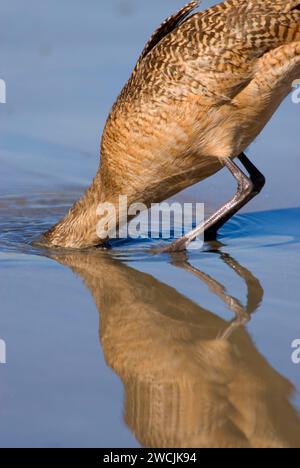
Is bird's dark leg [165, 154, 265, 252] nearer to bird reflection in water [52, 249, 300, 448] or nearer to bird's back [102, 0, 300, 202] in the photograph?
bird's back [102, 0, 300, 202]

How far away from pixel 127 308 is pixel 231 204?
1524 millimetres

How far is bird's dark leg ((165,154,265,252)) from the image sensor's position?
291 inches

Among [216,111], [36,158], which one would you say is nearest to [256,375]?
[216,111]

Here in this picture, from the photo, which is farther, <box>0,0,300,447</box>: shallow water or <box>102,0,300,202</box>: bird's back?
<box>102,0,300,202</box>: bird's back

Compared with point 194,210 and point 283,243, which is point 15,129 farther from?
point 283,243

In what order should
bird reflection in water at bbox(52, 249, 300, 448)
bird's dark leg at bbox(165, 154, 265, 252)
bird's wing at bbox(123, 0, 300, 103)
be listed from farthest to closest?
bird's dark leg at bbox(165, 154, 265, 252)
bird's wing at bbox(123, 0, 300, 103)
bird reflection in water at bbox(52, 249, 300, 448)

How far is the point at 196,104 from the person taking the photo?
7.04 m

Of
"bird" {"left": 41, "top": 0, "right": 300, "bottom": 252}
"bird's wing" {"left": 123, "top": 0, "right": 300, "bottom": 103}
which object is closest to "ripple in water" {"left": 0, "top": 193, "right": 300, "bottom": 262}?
"bird" {"left": 41, "top": 0, "right": 300, "bottom": 252}

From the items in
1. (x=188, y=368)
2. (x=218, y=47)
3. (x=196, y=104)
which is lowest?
(x=188, y=368)

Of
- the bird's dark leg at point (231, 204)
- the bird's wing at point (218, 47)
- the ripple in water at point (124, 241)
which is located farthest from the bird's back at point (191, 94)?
the ripple in water at point (124, 241)

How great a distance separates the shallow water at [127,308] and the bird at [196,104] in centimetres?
34

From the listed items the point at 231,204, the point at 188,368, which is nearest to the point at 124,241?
the point at 231,204

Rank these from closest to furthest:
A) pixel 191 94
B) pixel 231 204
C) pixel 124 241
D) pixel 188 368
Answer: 1. pixel 188 368
2. pixel 191 94
3. pixel 231 204
4. pixel 124 241

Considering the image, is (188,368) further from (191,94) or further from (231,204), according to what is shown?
(231,204)
